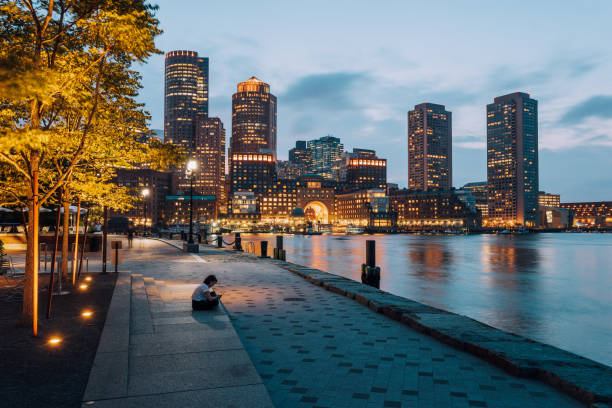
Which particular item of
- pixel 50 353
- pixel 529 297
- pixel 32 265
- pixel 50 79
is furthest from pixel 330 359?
pixel 529 297

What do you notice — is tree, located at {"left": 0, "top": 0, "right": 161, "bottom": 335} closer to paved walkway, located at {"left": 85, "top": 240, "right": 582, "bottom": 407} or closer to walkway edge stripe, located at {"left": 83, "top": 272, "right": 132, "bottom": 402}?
walkway edge stripe, located at {"left": 83, "top": 272, "right": 132, "bottom": 402}

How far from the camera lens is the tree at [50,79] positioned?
796cm

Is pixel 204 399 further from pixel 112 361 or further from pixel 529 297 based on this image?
pixel 529 297

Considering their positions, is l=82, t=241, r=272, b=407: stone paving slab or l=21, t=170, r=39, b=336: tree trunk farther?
l=21, t=170, r=39, b=336: tree trunk

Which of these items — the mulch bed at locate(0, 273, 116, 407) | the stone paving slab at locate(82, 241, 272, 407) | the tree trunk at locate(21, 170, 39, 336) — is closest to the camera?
the stone paving slab at locate(82, 241, 272, 407)

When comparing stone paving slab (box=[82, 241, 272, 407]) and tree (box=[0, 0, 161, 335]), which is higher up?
tree (box=[0, 0, 161, 335])

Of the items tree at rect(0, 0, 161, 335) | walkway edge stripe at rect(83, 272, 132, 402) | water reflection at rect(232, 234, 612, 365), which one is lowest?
water reflection at rect(232, 234, 612, 365)

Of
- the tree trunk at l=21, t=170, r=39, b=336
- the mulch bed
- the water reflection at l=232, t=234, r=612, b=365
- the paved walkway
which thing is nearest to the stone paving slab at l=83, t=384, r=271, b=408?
the paved walkway

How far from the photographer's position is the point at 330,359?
805 cm

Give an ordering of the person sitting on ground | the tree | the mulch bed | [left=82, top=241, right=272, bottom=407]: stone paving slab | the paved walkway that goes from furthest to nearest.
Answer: the person sitting on ground, the tree, the paved walkway, the mulch bed, [left=82, top=241, right=272, bottom=407]: stone paving slab

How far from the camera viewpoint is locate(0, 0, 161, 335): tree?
313 inches

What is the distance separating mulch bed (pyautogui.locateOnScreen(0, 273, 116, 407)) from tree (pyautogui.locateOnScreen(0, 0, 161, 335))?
593 millimetres

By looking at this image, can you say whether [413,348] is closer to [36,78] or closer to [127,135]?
[36,78]

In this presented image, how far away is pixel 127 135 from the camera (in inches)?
559
